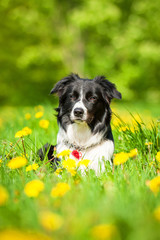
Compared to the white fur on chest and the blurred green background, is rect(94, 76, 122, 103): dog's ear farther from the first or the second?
the blurred green background

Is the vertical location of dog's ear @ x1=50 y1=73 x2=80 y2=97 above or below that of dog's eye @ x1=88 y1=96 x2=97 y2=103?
above

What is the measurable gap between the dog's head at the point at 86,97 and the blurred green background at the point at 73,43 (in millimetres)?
10397

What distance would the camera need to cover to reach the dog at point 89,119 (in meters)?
3.16

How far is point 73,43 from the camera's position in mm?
16797

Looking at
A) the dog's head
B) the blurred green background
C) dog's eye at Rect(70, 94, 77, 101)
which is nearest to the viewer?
the dog's head

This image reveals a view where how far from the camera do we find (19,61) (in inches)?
597

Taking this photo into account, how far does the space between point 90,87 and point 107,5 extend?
11.6 m

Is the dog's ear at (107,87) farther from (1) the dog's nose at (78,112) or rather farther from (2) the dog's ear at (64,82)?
(1) the dog's nose at (78,112)

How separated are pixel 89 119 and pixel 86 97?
269 millimetres

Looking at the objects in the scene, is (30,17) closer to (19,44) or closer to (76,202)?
(19,44)

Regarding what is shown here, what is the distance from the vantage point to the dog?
10.4 feet

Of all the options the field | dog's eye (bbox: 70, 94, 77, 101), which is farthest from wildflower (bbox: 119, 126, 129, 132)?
the field

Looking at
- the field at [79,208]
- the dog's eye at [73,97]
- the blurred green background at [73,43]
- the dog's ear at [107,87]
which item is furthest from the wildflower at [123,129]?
the blurred green background at [73,43]

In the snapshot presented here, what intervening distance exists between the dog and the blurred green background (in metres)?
10.4
